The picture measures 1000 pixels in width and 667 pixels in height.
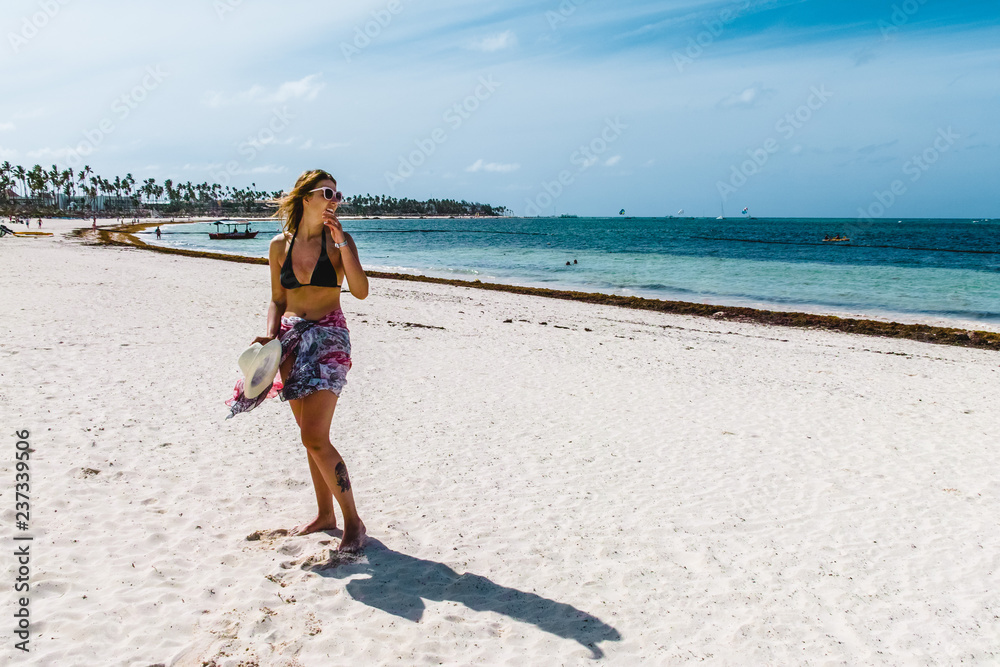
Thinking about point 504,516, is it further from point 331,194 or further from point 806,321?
point 806,321

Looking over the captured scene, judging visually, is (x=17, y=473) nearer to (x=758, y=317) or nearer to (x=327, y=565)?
(x=327, y=565)

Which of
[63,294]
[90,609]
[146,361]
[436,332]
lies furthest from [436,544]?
[63,294]

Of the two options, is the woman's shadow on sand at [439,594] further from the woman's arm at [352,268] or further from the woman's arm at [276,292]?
the woman's arm at [352,268]

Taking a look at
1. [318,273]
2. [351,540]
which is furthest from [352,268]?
[351,540]

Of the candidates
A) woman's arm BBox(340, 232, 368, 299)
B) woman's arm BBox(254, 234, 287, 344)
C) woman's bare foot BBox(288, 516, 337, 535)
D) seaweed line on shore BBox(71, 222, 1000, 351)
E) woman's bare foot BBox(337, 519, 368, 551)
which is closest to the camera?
woman's arm BBox(340, 232, 368, 299)

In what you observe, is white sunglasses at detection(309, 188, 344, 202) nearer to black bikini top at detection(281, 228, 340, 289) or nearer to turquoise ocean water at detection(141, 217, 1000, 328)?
black bikini top at detection(281, 228, 340, 289)

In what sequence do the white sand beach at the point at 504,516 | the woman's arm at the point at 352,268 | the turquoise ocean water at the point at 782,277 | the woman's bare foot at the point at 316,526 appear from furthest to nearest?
the turquoise ocean water at the point at 782,277 → the woman's bare foot at the point at 316,526 → the woman's arm at the point at 352,268 → the white sand beach at the point at 504,516

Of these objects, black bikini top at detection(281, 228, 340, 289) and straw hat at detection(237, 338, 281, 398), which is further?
black bikini top at detection(281, 228, 340, 289)

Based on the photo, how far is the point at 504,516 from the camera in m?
4.42

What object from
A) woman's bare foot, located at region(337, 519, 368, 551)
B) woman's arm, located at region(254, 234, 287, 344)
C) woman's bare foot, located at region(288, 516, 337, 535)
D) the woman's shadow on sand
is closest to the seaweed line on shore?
the woman's shadow on sand

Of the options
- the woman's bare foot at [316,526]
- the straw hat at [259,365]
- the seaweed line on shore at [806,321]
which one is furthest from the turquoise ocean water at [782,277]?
the straw hat at [259,365]

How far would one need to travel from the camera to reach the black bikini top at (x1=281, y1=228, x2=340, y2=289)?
11.1ft

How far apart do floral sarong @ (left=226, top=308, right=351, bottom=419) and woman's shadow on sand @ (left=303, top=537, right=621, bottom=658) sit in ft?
3.34

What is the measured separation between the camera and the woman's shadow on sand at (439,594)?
10.4 feet
